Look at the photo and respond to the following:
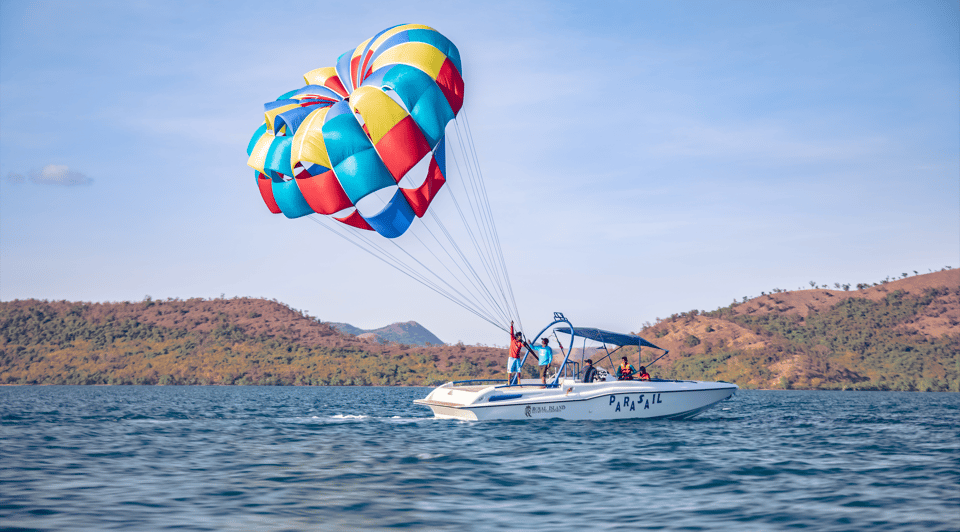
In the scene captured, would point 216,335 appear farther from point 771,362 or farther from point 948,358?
point 948,358

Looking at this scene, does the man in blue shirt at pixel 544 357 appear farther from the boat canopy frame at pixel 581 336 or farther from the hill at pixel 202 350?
the hill at pixel 202 350

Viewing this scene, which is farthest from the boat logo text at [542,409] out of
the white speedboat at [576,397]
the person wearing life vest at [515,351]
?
the person wearing life vest at [515,351]

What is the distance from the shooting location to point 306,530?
27.1ft

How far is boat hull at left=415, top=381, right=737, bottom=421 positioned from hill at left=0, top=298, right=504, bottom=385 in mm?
78202

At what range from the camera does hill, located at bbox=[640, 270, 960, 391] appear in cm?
8469

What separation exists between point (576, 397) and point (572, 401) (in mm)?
160

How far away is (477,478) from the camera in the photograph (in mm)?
11852

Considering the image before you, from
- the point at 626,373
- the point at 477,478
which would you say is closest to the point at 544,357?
the point at 626,373

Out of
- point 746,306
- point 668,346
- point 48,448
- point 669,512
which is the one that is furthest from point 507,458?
point 746,306

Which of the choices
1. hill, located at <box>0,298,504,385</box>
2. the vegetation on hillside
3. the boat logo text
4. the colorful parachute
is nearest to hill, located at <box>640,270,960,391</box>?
the vegetation on hillside

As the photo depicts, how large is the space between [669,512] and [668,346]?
94.0m

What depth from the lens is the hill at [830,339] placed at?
84.7m

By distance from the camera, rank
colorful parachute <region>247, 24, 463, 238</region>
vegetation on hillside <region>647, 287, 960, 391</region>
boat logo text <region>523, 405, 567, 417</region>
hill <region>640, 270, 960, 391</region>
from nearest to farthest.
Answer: colorful parachute <region>247, 24, 463, 238</region> < boat logo text <region>523, 405, 567, 417</region> < vegetation on hillside <region>647, 287, 960, 391</region> < hill <region>640, 270, 960, 391</region>

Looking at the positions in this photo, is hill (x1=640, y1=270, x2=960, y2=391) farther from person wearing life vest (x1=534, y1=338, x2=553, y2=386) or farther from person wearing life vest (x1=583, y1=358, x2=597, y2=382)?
person wearing life vest (x1=534, y1=338, x2=553, y2=386)
